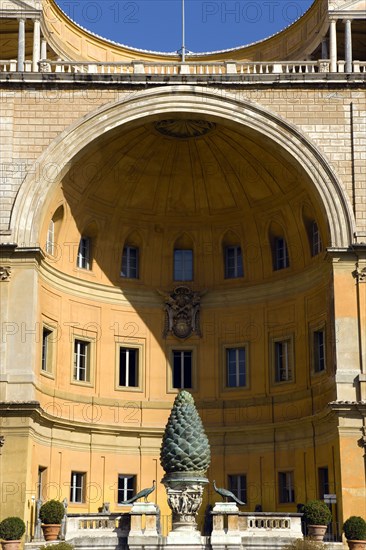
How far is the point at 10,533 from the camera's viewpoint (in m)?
33.5

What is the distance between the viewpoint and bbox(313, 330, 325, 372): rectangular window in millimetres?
41531

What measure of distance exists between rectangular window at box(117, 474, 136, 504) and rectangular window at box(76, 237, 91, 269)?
28.5 ft

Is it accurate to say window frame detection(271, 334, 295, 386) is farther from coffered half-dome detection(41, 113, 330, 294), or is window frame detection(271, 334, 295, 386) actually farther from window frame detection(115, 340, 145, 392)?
window frame detection(115, 340, 145, 392)

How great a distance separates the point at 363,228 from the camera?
1545 inches

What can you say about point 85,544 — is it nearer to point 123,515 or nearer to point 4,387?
point 123,515

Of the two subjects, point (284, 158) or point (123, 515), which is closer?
point (123, 515)

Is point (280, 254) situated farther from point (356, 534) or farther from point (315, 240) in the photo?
point (356, 534)

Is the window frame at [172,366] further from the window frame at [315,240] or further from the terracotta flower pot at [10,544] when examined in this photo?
the terracotta flower pot at [10,544]

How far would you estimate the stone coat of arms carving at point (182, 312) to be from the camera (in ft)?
148

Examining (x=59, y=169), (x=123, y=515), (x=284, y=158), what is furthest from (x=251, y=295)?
(x=123, y=515)

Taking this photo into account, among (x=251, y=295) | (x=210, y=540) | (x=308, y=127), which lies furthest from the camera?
(x=251, y=295)

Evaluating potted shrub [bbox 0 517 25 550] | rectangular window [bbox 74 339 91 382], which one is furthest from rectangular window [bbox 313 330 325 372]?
potted shrub [bbox 0 517 25 550]

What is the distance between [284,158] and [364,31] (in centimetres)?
821

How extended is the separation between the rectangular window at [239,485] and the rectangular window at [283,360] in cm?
422
